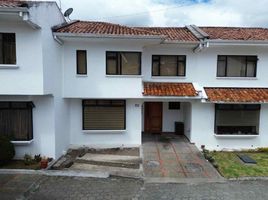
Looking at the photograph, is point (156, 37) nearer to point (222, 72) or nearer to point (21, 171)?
point (222, 72)

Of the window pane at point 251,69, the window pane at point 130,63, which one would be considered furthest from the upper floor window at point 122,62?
the window pane at point 251,69

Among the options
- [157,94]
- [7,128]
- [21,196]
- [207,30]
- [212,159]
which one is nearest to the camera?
[21,196]

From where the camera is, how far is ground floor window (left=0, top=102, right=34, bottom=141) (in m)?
11.3

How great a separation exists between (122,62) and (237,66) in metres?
7.16

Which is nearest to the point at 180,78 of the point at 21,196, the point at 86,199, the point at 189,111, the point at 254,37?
the point at 189,111

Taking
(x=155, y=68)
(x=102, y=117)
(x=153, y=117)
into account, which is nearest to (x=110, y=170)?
(x=102, y=117)

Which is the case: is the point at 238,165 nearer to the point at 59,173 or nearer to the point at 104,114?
the point at 104,114

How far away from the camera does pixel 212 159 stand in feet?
40.0

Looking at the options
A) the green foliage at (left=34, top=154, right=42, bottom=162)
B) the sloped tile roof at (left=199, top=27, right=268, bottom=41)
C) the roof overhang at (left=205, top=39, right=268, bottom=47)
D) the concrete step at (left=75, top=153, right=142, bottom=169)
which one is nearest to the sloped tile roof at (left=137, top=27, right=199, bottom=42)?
the roof overhang at (left=205, top=39, right=268, bottom=47)

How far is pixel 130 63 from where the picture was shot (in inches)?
527

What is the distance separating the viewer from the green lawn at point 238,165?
1045cm

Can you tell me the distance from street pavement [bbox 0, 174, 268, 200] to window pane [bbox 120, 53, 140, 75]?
5.95 metres

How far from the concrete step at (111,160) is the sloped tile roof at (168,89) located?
3.60 m

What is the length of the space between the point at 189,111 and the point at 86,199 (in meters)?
9.28
